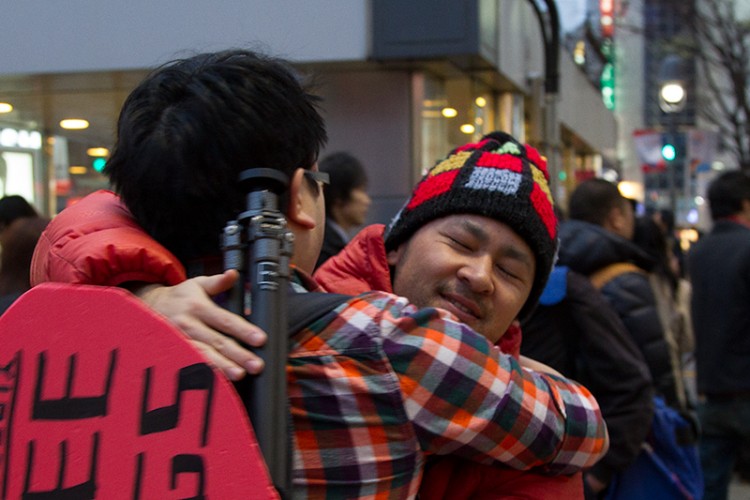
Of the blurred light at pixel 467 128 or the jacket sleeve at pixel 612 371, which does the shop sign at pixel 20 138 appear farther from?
the jacket sleeve at pixel 612 371

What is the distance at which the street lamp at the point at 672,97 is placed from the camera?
17.9 m

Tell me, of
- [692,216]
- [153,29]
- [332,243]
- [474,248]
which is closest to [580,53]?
[153,29]

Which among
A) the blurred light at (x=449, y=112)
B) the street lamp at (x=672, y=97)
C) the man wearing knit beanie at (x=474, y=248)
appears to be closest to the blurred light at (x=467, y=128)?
the blurred light at (x=449, y=112)

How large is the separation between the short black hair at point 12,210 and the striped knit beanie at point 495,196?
3.98 meters

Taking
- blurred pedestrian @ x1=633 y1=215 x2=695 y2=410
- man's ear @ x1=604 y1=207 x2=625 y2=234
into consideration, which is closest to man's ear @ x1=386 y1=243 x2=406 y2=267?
blurred pedestrian @ x1=633 y1=215 x2=695 y2=410

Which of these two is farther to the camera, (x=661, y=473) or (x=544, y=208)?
(x=661, y=473)

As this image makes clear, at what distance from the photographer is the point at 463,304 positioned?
191 cm

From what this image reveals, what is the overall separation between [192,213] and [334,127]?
8.41m

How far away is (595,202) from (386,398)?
12.1 ft

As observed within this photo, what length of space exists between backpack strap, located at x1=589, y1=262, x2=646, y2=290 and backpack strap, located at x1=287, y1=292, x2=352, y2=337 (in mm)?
2874

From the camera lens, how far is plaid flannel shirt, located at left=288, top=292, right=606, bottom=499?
1.32 meters

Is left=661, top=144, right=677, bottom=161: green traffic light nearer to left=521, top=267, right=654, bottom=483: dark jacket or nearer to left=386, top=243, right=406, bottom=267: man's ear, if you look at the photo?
left=521, top=267, right=654, bottom=483: dark jacket

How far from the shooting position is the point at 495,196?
1976mm

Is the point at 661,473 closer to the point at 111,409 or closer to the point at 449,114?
the point at 111,409
